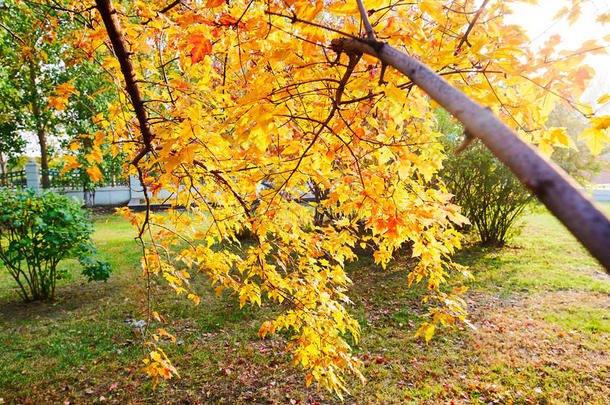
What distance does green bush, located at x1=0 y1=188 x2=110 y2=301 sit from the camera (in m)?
4.74

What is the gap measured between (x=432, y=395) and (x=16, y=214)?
6019 millimetres

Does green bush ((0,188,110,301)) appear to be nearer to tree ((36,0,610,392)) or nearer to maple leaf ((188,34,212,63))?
tree ((36,0,610,392))

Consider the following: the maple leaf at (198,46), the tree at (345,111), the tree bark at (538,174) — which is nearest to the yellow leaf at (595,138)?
the tree at (345,111)

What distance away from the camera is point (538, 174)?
397 millimetres

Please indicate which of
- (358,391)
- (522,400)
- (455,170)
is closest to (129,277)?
(358,391)

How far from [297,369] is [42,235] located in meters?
4.41

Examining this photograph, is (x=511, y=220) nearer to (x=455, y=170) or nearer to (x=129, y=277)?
(x=455, y=170)

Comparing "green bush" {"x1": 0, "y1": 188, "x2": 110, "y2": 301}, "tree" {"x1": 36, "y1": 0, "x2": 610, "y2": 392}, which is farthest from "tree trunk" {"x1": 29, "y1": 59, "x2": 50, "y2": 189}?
"tree" {"x1": 36, "y1": 0, "x2": 610, "y2": 392}

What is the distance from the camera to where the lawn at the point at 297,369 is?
330 cm

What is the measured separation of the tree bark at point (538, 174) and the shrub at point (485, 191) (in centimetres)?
795

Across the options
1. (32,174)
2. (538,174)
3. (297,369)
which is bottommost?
(297,369)

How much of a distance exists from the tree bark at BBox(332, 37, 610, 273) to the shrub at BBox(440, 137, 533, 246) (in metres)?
7.95

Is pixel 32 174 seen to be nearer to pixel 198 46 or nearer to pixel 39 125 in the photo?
pixel 39 125

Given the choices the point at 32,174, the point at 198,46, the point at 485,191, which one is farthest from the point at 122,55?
the point at 32,174
